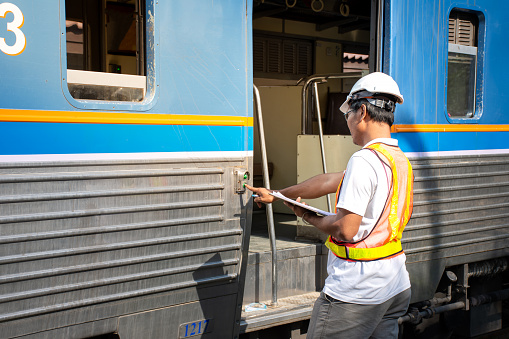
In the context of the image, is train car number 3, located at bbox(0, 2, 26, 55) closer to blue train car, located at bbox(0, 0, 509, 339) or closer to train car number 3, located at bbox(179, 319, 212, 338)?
blue train car, located at bbox(0, 0, 509, 339)

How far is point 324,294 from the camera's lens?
261cm

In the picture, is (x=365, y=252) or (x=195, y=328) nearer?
(x=365, y=252)

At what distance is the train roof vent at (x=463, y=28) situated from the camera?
4.51 meters

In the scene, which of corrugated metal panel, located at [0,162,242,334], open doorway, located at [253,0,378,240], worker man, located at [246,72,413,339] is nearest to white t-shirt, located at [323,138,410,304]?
worker man, located at [246,72,413,339]

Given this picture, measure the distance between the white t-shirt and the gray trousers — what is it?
0.11ft

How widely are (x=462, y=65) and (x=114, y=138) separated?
2.96 metres

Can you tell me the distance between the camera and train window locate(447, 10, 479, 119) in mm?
4520

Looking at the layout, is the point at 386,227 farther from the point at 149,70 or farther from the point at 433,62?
the point at 433,62

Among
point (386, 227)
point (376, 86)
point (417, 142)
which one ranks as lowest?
point (386, 227)

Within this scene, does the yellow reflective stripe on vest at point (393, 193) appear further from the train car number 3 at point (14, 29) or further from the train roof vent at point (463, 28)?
the train roof vent at point (463, 28)

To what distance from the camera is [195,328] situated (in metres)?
3.32

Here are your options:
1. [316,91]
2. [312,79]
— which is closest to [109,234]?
[316,91]

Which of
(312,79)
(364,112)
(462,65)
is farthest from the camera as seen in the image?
(312,79)

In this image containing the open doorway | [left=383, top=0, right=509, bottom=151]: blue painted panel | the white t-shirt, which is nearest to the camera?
the white t-shirt
